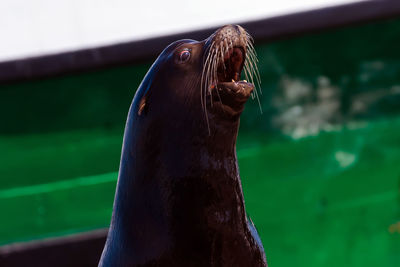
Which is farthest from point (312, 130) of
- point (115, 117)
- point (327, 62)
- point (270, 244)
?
point (115, 117)

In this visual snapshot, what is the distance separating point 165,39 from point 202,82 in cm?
208

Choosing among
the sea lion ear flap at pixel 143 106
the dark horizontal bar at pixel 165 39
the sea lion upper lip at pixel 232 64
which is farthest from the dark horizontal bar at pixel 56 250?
the sea lion upper lip at pixel 232 64

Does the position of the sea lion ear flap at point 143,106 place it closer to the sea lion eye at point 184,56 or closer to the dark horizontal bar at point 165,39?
the sea lion eye at point 184,56

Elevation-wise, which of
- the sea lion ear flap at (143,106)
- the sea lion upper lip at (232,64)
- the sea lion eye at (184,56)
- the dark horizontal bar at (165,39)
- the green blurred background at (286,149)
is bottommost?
the green blurred background at (286,149)

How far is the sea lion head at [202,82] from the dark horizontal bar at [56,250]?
6.99ft

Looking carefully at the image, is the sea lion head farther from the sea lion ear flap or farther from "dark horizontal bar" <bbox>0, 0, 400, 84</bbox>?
"dark horizontal bar" <bbox>0, 0, 400, 84</bbox>

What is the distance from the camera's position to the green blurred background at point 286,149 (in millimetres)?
3518

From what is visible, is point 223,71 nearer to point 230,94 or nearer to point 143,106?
point 230,94

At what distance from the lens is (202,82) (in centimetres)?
154

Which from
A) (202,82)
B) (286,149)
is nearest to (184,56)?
(202,82)

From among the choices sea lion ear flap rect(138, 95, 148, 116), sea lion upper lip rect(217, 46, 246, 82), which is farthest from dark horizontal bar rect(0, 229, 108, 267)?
sea lion upper lip rect(217, 46, 246, 82)

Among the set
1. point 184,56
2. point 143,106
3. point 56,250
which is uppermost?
point 184,56

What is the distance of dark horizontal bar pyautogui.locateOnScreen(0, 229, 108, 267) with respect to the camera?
140 inches

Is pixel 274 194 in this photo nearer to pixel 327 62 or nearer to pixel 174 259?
pixel 327 62
